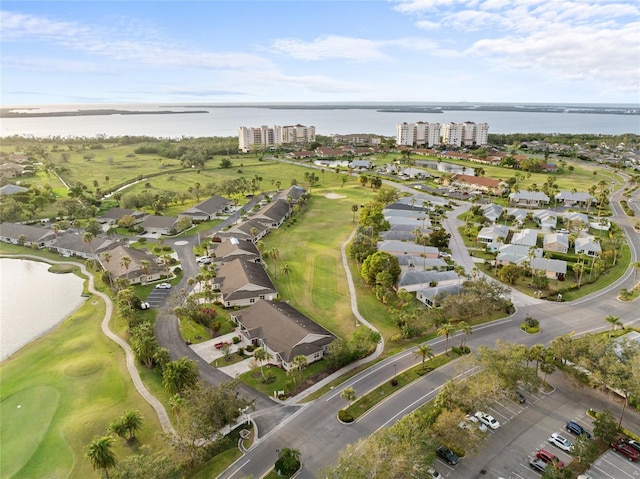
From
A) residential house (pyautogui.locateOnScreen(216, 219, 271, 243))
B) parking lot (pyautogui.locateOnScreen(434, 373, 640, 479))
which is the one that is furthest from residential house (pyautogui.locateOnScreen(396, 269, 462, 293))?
residential house (pyautogui.locateOnScreen(216, 219, 271, 243))

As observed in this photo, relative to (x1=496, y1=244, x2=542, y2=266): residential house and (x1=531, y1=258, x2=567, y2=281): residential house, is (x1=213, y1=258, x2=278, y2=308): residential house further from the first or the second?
(x1=531, y1=258, x2=567, y2=281): residential house

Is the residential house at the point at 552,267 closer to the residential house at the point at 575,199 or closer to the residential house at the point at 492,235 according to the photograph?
the residential house at the point at 492,235

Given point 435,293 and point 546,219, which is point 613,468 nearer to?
point 435,293

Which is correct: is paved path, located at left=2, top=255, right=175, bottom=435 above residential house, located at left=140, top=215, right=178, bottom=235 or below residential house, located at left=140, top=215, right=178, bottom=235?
below

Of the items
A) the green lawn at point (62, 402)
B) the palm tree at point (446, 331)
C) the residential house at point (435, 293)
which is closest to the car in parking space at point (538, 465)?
the palm tree at point (446, 331)

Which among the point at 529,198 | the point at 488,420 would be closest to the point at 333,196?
the point at 529,198

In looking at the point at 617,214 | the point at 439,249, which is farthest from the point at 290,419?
the point at 617,214

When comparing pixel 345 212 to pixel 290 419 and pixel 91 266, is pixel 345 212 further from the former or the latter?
pixel 290 419
